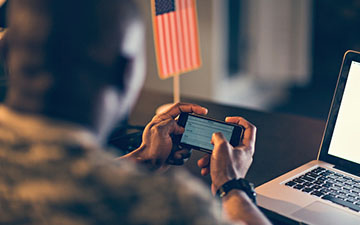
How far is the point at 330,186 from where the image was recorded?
1.12m

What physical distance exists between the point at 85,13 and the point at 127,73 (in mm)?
109

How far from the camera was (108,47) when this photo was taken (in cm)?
68

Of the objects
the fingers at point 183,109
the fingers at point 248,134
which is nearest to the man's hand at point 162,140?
the fingers at point 183,109

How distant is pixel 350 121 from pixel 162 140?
0.48 meters

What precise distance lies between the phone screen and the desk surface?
10cm

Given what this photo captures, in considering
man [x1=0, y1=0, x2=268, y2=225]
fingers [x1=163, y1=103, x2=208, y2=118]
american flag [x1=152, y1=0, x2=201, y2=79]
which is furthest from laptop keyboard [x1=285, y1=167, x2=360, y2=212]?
american flag [x1=152, y1=0, x2=201, y2=79]

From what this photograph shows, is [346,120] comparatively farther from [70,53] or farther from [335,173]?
[70,53]

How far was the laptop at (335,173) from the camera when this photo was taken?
41.4 inches

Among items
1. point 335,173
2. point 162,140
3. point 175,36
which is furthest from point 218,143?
point 175,36

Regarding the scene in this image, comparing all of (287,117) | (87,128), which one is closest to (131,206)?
(87,128)

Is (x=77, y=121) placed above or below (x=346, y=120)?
above

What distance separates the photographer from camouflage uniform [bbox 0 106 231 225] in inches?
26.2

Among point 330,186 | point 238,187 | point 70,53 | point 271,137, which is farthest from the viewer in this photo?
point 271,137

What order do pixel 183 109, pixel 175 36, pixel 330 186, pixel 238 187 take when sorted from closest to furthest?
pixel 238 187
pixel 330 186
pixel 183 109
pixel 175 36
